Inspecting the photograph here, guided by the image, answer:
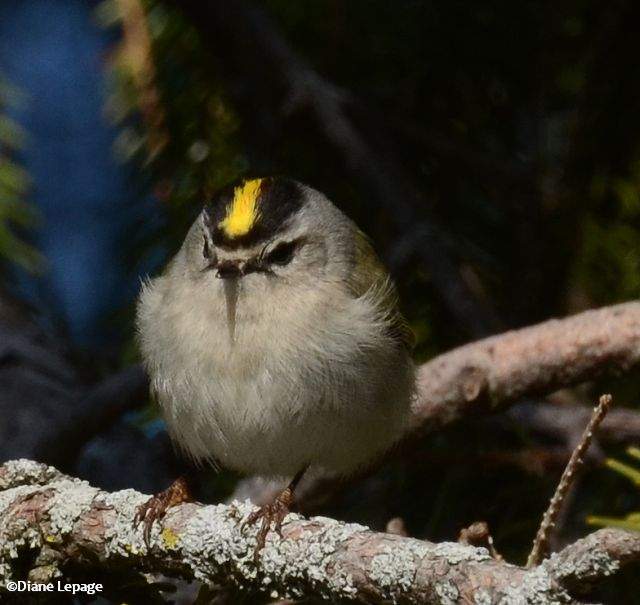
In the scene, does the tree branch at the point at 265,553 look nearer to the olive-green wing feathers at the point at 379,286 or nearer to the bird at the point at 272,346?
the bird at the point at 272,346

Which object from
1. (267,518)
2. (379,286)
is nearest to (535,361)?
(379,286)

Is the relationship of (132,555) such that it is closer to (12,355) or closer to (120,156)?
(12,355)

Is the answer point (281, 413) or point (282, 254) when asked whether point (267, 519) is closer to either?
point (281, 413)

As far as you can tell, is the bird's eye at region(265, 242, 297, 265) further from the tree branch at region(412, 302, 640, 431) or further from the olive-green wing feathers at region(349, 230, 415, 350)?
the tree branch at region(412, 302, 640, 431)

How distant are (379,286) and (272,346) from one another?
421 mm

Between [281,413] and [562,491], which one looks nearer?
[562,491]

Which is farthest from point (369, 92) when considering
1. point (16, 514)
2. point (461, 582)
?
point (461, 582)

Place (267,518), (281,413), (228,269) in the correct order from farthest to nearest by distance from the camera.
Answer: (228,269) → (281,413) → (267,518)

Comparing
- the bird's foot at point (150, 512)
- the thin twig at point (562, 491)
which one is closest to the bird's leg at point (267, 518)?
the bird's foot at point (150, 512)

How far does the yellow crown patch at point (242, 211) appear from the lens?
8.53ft

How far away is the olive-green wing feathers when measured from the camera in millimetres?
2701

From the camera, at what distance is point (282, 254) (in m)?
2.68

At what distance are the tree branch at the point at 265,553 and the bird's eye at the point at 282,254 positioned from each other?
74 centimetres

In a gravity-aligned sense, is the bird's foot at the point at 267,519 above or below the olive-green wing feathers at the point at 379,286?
below
